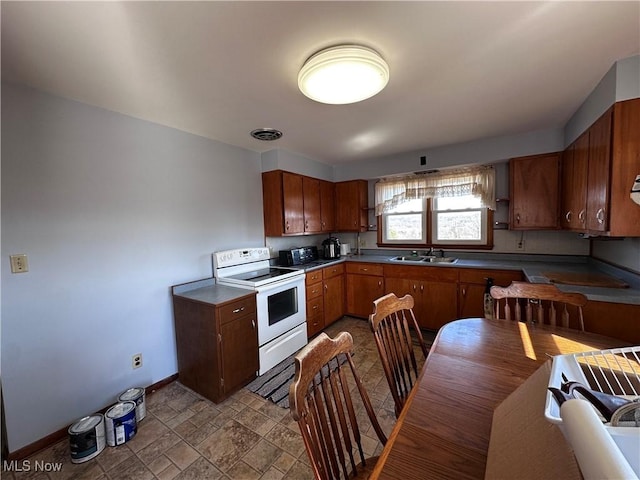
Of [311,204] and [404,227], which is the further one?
[404,227]

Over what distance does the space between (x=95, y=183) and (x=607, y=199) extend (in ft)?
11.4

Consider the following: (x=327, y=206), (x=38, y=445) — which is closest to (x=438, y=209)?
(x=327, y=206)

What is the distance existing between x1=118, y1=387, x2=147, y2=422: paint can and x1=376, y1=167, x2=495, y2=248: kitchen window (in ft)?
10.9

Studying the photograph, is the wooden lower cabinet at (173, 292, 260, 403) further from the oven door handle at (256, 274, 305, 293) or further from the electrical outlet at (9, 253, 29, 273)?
the electrical outlet at (9, 253, 29, 273)

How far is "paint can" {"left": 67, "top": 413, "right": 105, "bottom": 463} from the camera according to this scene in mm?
1604

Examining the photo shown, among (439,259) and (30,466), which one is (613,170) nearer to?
(439,259)

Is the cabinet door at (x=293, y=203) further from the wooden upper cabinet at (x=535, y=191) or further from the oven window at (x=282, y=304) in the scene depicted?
the wooden upper cabinet at (x=535, y=191)

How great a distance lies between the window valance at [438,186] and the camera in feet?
10.5

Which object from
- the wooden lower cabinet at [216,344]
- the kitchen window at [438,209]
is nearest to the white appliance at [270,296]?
the wooden lower cabinet at [216,344]

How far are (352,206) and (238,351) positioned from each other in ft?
8.59

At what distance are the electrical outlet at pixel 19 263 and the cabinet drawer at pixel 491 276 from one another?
3.67 meters

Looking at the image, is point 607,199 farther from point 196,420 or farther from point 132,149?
point 132,149

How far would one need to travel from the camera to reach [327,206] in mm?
4031

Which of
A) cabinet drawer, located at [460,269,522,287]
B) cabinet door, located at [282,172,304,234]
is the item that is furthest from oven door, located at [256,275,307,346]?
cabinet drawer, located at [460,269,522,287]
